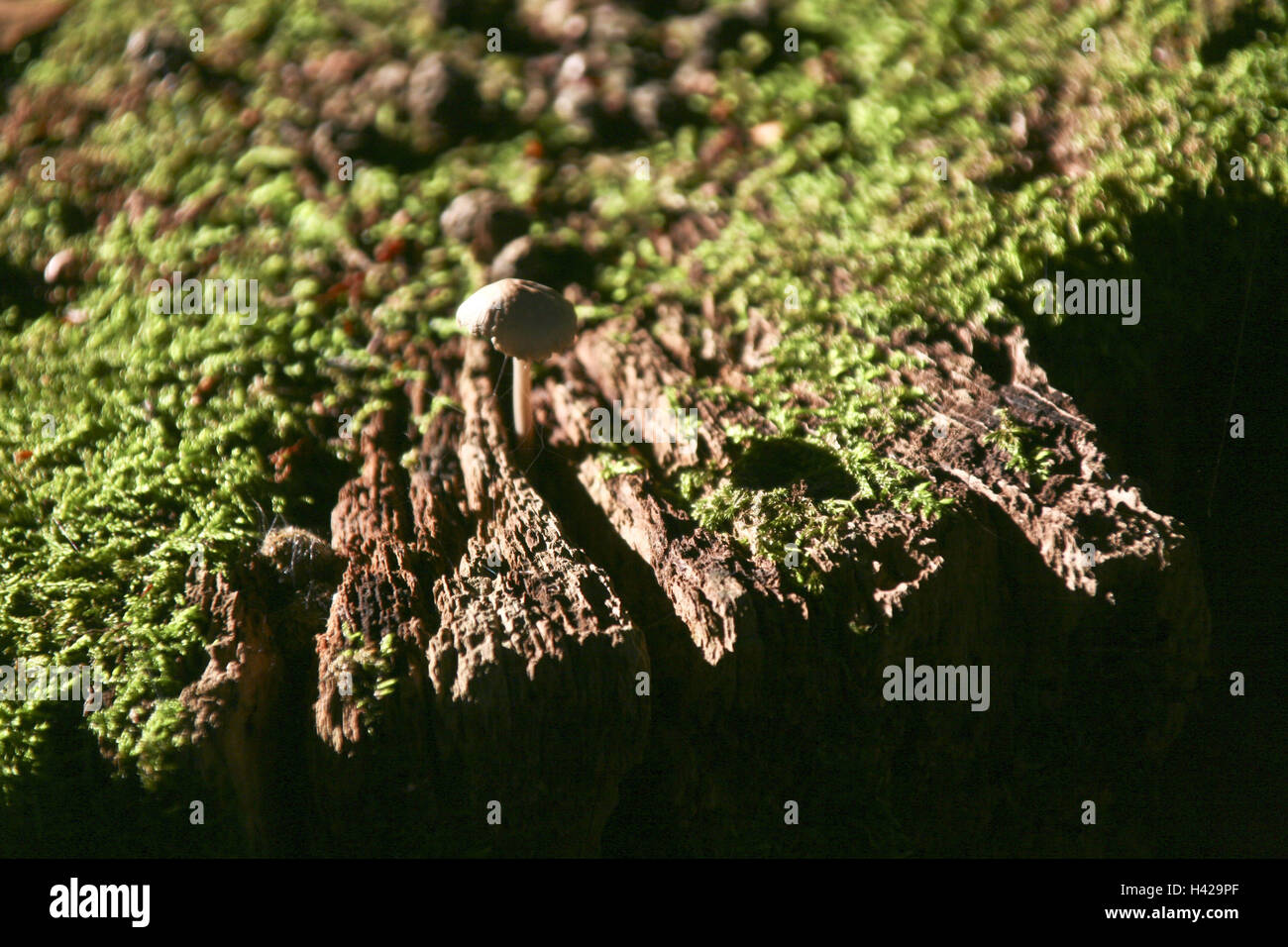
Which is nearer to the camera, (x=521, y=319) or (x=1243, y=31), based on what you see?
(x=521, y=319)

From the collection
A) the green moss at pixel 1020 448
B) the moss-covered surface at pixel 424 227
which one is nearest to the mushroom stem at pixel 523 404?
the moss-covered surface at pixel 424 227

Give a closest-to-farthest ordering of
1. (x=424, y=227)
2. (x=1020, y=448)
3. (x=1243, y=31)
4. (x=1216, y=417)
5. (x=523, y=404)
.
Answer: (x=1020, y=448)
(x=523, y=404)
(x=1216, y=417)
(x=424, y=227)
(x=1243, y=31)

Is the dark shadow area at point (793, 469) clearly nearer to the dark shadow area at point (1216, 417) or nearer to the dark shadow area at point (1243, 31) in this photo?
the dark shadow area at point (1216, 417)

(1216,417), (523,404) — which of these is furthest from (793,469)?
(1216,417)

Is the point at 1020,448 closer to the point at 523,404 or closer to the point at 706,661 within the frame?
the point at 706,661

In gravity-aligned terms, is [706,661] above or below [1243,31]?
below

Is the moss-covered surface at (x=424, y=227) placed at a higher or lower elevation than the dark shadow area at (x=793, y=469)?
higher

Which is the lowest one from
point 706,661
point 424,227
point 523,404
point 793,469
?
point 706,661

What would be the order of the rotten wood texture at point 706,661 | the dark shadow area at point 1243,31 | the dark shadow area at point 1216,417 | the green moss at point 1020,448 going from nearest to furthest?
the rotten wood texture at point 706,661 → the green moss at point 1020,448 → the dark shadow area at point 1216,417 → the dark shadow area at point 1243,31
